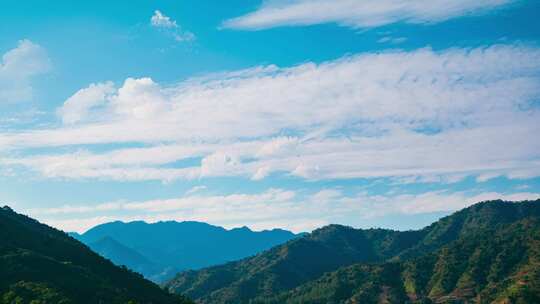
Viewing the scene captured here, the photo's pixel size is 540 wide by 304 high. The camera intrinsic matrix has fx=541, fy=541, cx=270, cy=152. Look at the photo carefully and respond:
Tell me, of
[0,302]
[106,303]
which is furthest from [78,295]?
[0,302]

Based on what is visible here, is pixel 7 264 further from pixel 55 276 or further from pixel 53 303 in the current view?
pixel 53 303

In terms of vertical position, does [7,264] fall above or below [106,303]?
above

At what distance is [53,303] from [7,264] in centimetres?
3862

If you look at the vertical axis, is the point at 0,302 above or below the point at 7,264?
below

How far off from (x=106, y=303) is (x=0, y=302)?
3228 centimetres

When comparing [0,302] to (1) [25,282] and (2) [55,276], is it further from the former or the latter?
(2) [55,276]

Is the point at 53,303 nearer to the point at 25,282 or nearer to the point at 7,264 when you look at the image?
the point at 25,282

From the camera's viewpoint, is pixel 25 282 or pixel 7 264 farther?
pixel 7 264

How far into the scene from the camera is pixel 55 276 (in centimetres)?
18988

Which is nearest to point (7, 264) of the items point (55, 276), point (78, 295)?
point (55, 276)

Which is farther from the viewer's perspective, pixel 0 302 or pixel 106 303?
pixel 106 303

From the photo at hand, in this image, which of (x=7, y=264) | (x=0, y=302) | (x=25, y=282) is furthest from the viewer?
(x=7, y=264)

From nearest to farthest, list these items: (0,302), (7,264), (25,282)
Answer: (0,302), (25,282), (7,264)

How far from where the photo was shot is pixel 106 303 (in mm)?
177875
